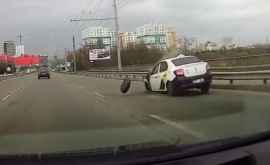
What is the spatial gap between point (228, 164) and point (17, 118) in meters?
9.98

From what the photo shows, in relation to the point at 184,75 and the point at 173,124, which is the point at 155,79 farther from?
the point at 173,124

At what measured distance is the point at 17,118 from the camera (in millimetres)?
13539

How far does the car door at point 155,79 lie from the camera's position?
21.6 meters

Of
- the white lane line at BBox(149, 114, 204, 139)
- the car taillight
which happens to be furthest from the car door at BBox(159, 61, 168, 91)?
the white lane line at BBox(149, 114, 204, 139)

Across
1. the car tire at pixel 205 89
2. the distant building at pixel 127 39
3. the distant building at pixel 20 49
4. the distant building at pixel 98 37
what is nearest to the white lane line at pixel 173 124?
the car tire at pixel 205 89

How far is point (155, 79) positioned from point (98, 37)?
77.1 meters

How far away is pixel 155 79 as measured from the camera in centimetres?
2197

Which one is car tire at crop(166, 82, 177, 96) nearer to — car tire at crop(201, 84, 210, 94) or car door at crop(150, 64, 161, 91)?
car tire at crop(201, 84, 210, 94)

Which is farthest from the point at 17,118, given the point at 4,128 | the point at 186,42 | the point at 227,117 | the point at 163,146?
the point at 186,42

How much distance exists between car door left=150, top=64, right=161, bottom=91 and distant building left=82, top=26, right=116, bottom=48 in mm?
73106

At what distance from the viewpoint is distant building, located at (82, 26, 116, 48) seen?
9656cm

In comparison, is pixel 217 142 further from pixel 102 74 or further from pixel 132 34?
pixel 132 34

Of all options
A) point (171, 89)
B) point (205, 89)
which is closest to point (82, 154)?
point (171, 89)

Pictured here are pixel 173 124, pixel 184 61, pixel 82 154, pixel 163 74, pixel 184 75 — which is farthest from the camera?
pixel 163 74
